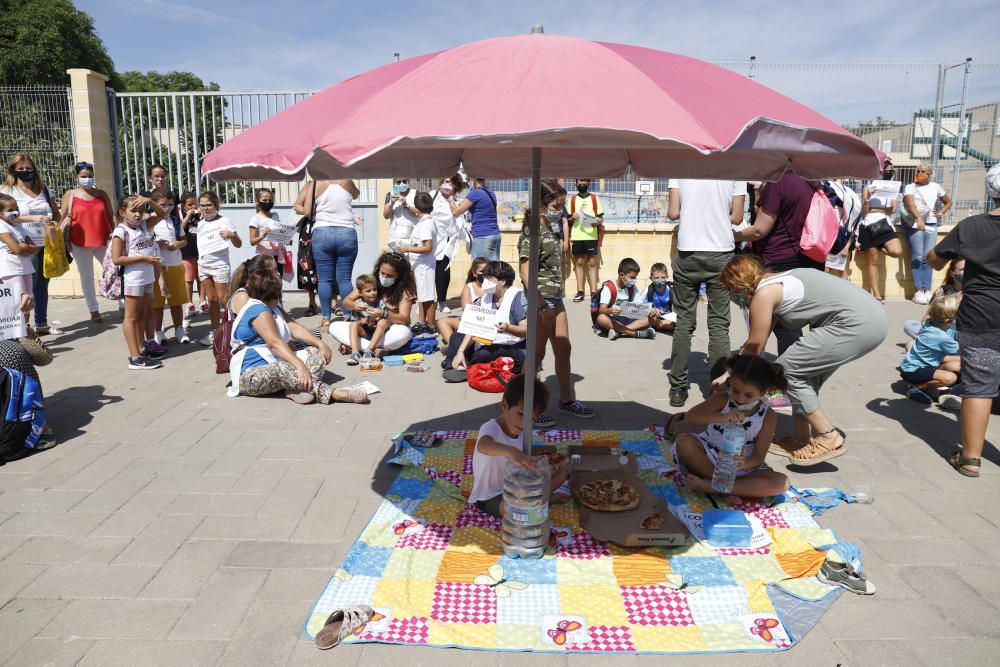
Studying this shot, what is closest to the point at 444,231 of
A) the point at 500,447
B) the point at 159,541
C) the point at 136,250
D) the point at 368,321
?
the point at 368,321

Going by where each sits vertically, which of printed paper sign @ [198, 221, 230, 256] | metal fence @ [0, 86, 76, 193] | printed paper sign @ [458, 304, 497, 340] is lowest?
printed paper sign @ [458, 304, 497, 340]

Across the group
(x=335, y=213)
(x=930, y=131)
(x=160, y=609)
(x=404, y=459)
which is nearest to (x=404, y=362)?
(x=335, y=213)

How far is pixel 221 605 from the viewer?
2.99m

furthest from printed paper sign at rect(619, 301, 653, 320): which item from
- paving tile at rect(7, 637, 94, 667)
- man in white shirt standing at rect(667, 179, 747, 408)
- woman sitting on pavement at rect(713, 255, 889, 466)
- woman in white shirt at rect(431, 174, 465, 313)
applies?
paving tile at rect(7, 637, 94, 667)

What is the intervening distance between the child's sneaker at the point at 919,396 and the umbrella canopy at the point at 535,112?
3.42m

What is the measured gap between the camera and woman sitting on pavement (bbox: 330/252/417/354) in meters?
7.42

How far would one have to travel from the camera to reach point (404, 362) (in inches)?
286

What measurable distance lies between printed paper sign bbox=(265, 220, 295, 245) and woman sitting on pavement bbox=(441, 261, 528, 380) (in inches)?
135

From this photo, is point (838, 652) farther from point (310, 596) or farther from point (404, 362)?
point (404, 362)

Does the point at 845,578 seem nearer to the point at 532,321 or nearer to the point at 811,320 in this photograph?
the point at 811,320

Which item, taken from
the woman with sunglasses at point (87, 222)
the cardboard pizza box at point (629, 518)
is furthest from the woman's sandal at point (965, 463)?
the woman with sunglasses at point (87, 222)

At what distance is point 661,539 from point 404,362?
428cm

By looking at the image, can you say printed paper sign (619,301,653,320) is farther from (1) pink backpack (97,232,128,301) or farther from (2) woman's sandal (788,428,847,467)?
(1) pink backpack (97,232,128,301)

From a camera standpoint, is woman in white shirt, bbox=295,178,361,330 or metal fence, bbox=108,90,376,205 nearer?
woman in white shirt, bbox=295,178,361,330
